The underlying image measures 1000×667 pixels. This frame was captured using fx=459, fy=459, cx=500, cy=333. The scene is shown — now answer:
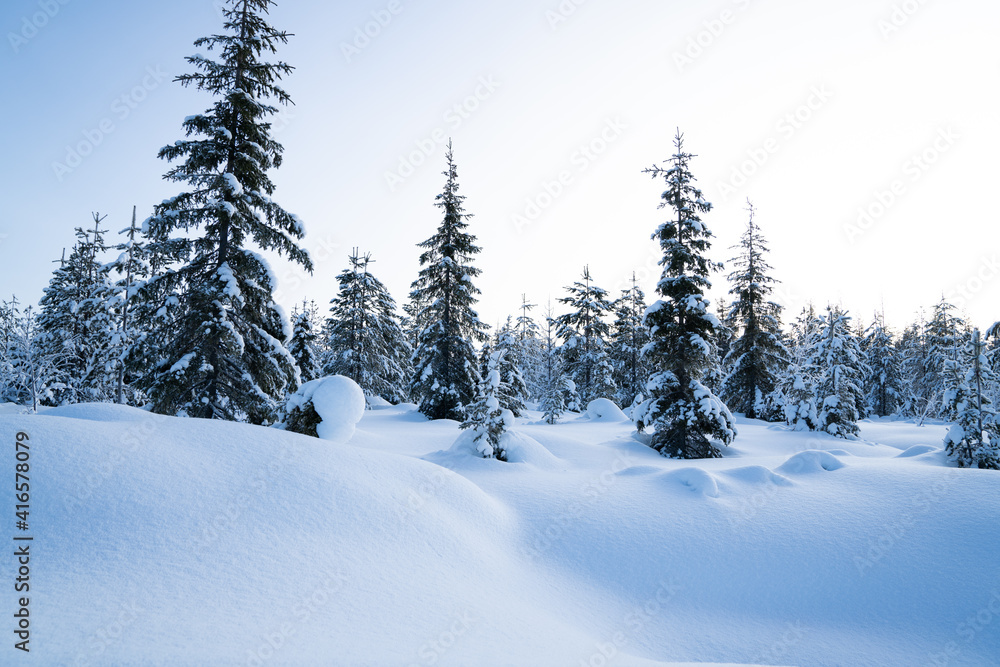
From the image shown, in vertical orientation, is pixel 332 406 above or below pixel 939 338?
below

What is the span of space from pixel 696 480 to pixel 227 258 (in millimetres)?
12883

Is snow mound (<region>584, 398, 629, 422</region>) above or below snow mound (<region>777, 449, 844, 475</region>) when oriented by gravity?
below

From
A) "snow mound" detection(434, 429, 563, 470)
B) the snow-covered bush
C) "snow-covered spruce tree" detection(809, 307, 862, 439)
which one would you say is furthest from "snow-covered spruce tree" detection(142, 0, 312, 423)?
"snow-covered spruce tree" detection(809, 307, 862, 439)

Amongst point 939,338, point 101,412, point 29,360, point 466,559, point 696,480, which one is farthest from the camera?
point 939,338

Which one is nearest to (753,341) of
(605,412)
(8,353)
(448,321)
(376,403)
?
(605,412)

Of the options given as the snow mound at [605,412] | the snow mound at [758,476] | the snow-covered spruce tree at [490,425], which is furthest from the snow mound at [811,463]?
the snow mound at [605,412]

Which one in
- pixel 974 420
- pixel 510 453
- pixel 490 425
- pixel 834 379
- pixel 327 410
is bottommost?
pixel 510 453

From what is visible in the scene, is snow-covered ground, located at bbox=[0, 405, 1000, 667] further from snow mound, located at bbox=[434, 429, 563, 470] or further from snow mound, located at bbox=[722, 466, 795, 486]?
snow mound, located at bbox=[434, 429, 563, 470]

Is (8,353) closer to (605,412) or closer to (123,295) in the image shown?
(123,295)

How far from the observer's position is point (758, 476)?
9258 mm

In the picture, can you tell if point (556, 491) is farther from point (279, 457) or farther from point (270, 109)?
point (270, 109)

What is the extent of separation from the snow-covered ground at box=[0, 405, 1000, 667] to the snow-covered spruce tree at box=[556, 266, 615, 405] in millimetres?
26194

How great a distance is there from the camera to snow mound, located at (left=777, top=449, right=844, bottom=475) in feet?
31.9

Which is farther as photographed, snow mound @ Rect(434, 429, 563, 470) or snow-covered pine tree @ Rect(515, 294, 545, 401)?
snow-covered pine tree @ Rect(515, 294, 545, 401)
